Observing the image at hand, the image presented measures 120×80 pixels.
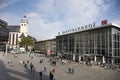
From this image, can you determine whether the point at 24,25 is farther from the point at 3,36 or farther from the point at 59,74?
the point at 59,74

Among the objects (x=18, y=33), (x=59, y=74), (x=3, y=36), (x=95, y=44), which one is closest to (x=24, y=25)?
(x=18, y=33)

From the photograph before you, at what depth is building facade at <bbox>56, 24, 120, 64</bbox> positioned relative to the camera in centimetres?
5356

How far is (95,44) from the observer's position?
60250 millimetres

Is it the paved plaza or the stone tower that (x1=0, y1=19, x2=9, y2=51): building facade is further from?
the paved plaza

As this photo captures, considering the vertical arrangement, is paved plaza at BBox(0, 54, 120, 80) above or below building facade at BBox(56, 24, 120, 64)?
below

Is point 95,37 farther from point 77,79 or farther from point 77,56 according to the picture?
point 77,79

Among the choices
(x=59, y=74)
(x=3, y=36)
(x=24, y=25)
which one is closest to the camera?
(x=59, y=74)

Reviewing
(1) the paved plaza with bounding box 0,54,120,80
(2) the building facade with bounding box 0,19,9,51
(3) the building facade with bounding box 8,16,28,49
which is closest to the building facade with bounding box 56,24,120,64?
(1) the paved plaza with bounding box 0,54,120,80

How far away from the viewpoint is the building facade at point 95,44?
176 ft

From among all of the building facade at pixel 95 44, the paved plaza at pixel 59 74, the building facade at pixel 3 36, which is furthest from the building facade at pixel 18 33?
the paved plaza at pixel 59 74

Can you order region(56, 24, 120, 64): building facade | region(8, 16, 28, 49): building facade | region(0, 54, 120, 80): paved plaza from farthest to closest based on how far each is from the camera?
region(8, 16, 28, 49): building facade
region(56, 24, 120, 64): building facade
region(0, 54, 120, 80): paved plaza

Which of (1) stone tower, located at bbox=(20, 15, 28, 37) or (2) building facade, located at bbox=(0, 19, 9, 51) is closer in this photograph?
(2) building facade, located at bbox=(0, 19, 9, 51)

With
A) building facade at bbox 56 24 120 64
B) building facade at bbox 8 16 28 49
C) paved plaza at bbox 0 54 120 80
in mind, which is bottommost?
paved plaza at bbox 0 54 120 80

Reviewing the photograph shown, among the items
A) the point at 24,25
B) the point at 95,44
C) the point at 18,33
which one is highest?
the point at 24,25
